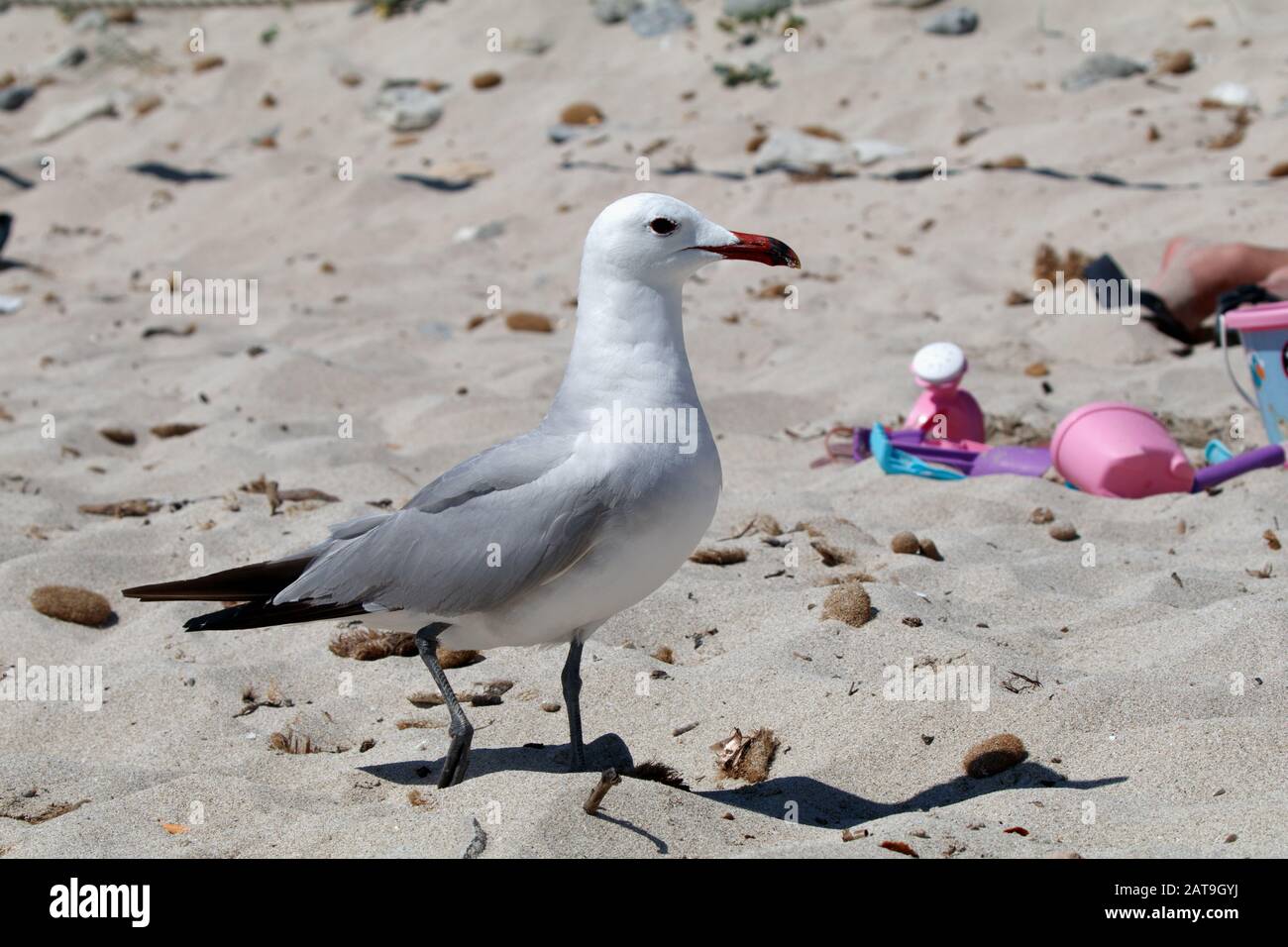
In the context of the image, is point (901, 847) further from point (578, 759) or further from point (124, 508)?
point (124, 508)

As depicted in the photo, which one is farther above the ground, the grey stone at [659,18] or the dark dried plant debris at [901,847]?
the grey stone at [659,18]

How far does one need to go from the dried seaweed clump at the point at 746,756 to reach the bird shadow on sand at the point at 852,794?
4 centimetres

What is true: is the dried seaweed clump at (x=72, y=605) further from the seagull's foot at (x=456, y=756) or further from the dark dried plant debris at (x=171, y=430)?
the dark dried plant debris at (x=171, y=430)

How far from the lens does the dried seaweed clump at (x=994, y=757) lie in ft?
9.89

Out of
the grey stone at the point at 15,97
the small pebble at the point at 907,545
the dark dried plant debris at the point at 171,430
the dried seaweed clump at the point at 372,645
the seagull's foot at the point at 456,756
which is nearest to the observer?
the seagull's foot at the point at 456,756

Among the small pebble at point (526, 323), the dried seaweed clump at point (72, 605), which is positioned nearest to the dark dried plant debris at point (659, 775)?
the dried seaweed clump at point (72, 605)

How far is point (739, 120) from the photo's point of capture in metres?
9.81

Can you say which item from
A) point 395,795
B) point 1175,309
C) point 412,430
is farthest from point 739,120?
point 395,795

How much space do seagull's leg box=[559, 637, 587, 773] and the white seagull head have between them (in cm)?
78

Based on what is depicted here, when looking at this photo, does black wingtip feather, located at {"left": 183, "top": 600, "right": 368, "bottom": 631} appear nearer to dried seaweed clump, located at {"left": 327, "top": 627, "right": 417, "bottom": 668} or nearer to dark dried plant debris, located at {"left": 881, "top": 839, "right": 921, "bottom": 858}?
dried seaweed clump, located at {"left": 327, "top": 627, "right": 417, "bottom": 668}

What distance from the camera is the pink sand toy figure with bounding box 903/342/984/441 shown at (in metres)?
4.86

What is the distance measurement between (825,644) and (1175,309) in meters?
3.43

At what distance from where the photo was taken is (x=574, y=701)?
2.98 meters
